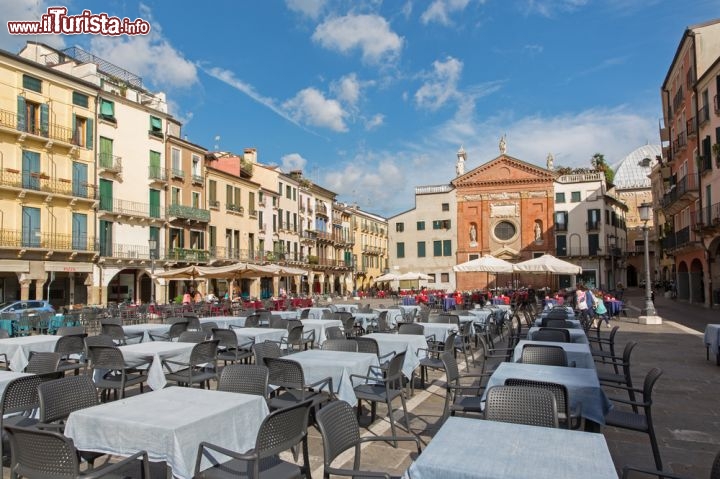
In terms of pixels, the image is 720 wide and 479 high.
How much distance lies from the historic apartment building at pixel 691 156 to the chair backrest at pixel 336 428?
27.7m

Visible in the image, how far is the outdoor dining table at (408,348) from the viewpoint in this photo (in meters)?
8.23

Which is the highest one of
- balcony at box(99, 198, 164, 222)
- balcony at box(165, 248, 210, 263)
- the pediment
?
the pediment

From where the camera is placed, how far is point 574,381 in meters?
5.30

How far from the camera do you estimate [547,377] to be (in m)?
5.44

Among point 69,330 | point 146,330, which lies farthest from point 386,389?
point 69,330

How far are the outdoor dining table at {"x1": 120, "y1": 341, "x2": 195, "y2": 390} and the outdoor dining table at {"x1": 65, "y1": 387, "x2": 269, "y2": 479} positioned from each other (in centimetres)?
250

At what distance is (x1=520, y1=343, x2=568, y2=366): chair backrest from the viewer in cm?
642

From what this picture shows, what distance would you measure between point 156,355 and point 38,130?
24.3 meters

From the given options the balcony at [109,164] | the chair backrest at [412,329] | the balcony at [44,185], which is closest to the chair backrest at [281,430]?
the chair backrest at [412,329]

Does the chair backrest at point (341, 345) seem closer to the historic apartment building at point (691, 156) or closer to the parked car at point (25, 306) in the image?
the parked car at point (25, 306)

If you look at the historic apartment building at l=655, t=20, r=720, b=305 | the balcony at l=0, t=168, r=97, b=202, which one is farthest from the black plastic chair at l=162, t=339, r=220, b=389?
the historic apartment building at l=655, t=20, r=720, b=305

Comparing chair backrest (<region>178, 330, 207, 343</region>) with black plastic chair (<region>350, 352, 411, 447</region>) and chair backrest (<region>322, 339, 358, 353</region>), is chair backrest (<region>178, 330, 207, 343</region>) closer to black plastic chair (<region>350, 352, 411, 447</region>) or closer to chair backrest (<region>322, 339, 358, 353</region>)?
chair backrest (<region>322, 339, 358, 353</region>)

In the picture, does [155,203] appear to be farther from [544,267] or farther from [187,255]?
[544,267]

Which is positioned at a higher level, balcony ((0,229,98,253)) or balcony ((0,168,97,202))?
balcony ((0,168,97,202))
